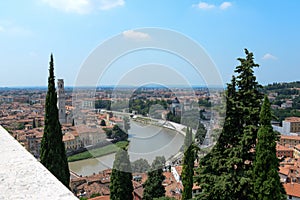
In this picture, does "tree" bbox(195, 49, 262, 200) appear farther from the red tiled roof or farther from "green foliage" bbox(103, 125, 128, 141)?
the red tiled roof

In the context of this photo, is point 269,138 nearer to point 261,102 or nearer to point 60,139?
point 261,102

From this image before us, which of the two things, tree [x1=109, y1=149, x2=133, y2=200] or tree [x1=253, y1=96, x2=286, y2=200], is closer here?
tree [x1=253, y1=96, x2=286, y2=200]

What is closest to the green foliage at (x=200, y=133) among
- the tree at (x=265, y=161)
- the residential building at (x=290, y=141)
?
the tree at (x=265, y=161)

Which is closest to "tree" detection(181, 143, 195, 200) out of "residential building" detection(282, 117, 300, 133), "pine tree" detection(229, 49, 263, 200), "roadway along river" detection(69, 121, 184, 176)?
"roadway along river" detection(69, 121, 184, 176)

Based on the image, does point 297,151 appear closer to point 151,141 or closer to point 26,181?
point 151,141

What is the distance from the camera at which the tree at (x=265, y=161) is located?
4.85 metres

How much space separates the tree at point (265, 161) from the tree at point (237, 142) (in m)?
0.14

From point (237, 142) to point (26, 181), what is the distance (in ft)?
15.5

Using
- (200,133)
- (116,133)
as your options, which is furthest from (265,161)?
(116,133)

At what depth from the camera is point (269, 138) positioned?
491 cm

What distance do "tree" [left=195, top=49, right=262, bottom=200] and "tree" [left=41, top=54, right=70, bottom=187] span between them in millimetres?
4932

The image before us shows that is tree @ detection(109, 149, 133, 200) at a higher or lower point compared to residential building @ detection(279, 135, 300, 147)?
higher

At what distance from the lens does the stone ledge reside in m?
0.87

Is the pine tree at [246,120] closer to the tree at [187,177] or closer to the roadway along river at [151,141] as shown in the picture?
the roadway along river at [151,141]
